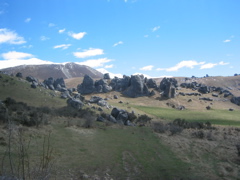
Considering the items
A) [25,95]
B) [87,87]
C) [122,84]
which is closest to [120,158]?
[25,95]

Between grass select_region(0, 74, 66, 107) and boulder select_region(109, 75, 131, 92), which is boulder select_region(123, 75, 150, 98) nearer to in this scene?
boulder select_region(109, 75, 131, 92)

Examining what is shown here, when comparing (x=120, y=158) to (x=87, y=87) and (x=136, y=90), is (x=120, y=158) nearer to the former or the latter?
(x=136, y=90)

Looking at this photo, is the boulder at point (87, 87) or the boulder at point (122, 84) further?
the boulder at point (122, 84)

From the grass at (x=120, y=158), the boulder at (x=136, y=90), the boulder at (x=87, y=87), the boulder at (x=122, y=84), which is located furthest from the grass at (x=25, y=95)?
the boulder at (x=122, y=84)

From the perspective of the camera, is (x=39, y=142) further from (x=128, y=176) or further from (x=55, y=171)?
(x=128, y=176)

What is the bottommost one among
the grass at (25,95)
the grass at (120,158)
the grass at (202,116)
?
the grass at (202,116)

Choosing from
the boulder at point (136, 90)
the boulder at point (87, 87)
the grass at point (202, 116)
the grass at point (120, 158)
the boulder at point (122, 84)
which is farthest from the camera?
the boulder at point (122, 84)

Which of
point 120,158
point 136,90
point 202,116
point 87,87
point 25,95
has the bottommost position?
point 202,116

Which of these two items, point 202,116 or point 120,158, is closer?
point 120,158

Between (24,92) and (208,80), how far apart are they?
574 ft

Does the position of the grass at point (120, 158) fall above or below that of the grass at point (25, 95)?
below

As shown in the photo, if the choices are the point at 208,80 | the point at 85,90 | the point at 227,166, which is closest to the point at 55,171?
the point at 227,166

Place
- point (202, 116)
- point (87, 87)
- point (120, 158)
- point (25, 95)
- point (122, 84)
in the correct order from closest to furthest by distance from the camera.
→ point (120, 158)
point (25, 95)
point (202, 116)
point (87, 87)
point (122, 84)

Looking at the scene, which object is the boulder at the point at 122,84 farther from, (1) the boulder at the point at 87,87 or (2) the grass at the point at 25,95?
(2) the grass at the point at 25,95
